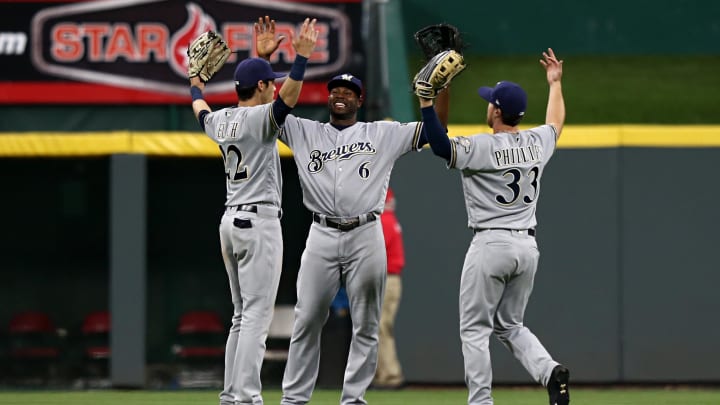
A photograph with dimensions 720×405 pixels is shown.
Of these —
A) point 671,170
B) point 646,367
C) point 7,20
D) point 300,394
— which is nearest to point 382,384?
point 646,367

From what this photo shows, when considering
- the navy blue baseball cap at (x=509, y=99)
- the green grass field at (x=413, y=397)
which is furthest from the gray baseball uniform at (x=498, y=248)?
the green grass field at (x=413, y=397)

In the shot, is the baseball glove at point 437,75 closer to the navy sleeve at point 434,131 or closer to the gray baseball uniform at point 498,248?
the navy sleeve at point 434,131

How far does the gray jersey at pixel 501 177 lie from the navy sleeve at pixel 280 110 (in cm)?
94

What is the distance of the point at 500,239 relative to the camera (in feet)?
21.4

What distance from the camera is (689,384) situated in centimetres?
1019

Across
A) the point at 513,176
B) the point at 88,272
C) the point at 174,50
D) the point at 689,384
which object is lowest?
the point at 689,384

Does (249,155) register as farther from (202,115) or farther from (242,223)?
(202,115)

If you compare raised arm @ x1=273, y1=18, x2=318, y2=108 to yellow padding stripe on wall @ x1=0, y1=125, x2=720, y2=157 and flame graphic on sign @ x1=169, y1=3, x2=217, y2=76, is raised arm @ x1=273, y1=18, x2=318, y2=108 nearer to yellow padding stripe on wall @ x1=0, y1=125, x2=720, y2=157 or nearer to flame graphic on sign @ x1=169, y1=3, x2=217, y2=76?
yellow padding stripe on wall @ x1=0, y1=125, x2=720, y2=157

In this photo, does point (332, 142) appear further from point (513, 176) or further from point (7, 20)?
point (7, 20)

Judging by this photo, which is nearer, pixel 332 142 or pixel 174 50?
pixel 332 142

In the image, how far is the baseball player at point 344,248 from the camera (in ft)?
20.8

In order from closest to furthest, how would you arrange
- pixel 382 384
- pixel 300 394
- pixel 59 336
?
pixel 300 394 < pixel 382 384 < pixel 59 336

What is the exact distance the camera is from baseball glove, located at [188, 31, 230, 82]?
23.0 ft

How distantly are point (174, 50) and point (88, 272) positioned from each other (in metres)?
2.56
